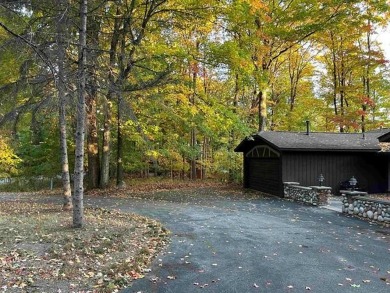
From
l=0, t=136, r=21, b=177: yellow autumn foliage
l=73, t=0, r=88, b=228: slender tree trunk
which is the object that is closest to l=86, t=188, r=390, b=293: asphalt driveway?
l=73, t=0, r=88, b=228: slender tree trunk

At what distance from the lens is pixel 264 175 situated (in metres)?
16.5

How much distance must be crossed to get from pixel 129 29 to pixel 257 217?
943 cm

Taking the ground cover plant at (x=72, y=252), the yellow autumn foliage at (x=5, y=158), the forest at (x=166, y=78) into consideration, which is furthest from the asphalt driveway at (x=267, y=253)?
the yellow autumn foliage at (x=5, y=158)

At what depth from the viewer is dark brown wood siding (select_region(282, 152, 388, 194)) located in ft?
49.1

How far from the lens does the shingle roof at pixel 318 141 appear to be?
48.5 ft

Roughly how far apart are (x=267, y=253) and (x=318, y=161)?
1035 cm

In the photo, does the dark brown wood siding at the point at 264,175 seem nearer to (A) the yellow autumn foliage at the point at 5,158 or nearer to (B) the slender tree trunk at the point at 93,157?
(B) the slender tree trunk at the point at 93,157

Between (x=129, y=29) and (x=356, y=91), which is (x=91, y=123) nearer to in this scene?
(x=129, y=29)

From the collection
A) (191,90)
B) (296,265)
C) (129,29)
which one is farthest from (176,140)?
(296,265)

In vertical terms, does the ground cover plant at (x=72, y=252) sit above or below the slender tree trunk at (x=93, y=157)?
below

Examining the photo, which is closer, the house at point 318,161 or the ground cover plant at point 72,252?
the ground cover plant at point 72,252

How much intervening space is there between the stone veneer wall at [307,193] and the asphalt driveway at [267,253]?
1055 millimetres

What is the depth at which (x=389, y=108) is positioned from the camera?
24.5 m

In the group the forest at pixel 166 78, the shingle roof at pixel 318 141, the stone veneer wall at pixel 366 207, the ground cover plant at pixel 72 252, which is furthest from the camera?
the shingle roof at pixel 318 141
